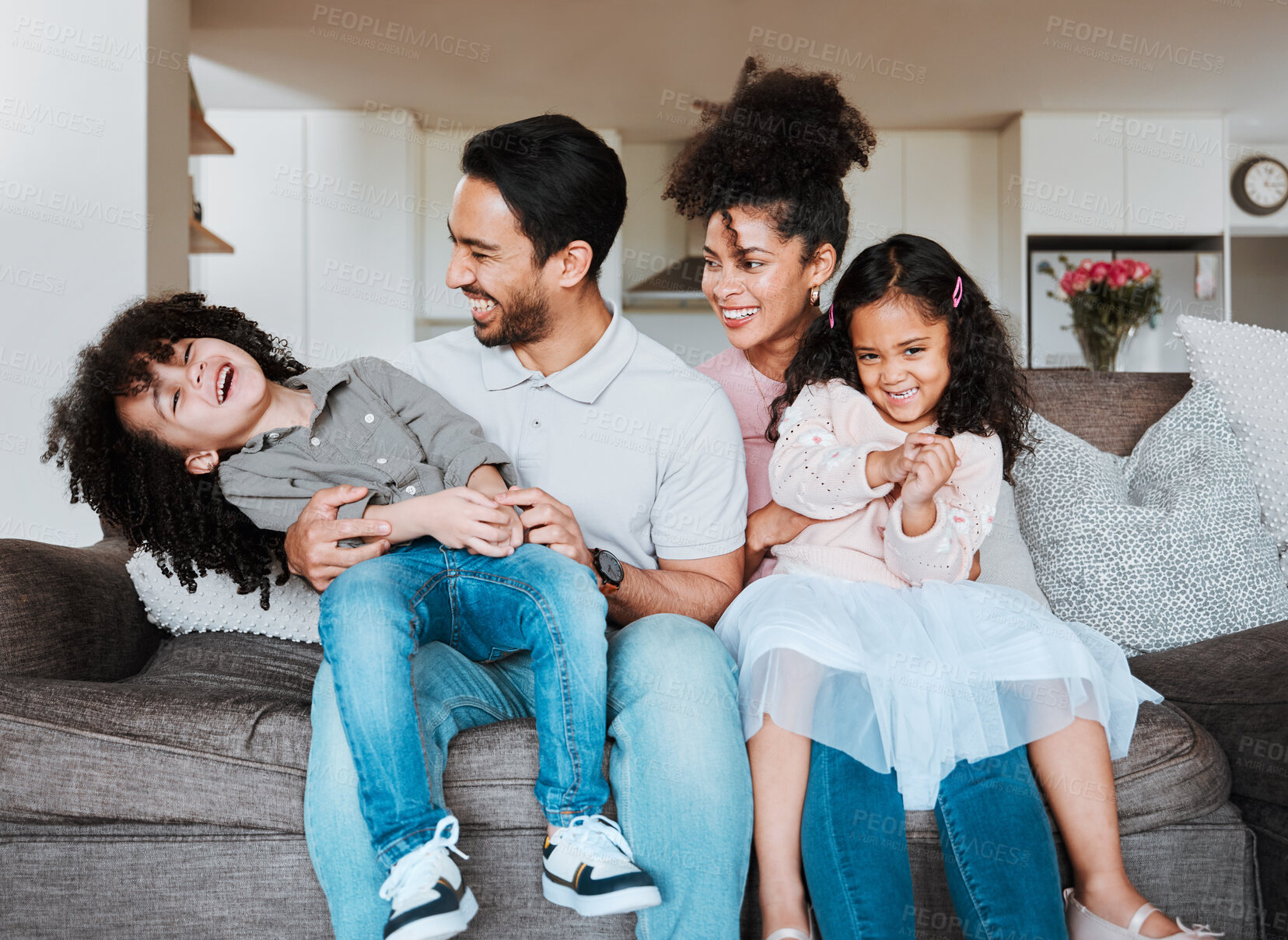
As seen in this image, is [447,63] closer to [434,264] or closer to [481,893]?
[434,264]

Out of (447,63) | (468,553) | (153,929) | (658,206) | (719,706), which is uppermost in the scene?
(447,63)

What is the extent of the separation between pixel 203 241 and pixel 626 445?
3.06m

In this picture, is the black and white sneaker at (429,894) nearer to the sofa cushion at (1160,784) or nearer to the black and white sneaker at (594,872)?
the black and white sneaker at (594,872)

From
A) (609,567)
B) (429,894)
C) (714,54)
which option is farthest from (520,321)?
(714,54)

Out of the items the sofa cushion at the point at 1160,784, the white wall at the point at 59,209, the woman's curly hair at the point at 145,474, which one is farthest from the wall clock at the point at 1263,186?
the woman's curly hair at the point at 145,474

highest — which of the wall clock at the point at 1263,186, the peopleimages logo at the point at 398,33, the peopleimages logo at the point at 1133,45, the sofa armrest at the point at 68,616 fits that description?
the peopleimages logo at the point at 1133,45

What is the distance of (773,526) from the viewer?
1543 millimetres

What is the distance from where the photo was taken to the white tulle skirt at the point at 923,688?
1145 millimetres

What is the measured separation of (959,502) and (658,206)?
4153 mm

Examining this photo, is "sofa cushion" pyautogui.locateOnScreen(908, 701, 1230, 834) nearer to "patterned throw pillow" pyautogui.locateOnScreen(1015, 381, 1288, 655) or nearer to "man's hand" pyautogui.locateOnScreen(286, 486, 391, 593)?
"patterned throw pillow" pyautogui.locateOnScreen(1015, 381, 1288, 655)

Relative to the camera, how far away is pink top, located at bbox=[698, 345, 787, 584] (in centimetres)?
170

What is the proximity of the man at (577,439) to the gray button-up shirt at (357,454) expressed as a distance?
0.26 feet

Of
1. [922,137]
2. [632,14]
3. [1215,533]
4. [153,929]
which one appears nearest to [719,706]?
[153,929]

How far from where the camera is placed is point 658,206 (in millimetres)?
5301
